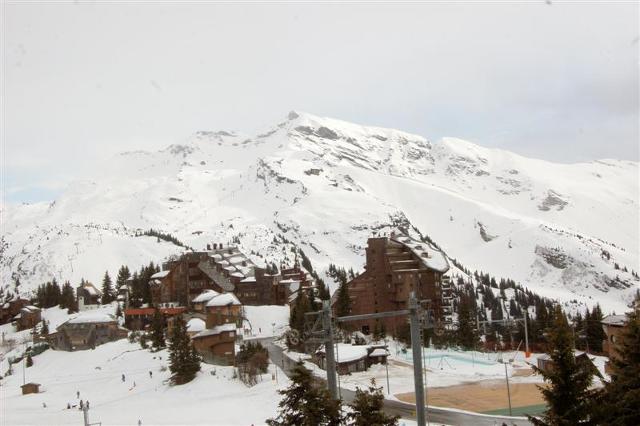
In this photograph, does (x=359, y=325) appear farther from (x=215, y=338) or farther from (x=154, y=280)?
(x=154, y=280)

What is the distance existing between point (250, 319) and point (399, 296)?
30.7 metres

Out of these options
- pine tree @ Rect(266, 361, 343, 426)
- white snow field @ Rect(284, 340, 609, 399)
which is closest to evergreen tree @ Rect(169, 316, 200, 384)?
white snow field @ Rect(284, 340, 609, 399)

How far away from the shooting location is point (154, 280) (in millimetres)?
131750

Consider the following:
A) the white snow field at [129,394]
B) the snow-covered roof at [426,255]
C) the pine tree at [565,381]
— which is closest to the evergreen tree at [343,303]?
the snow-covered roof at [426,255]

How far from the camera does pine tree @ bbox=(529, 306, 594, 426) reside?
24.6 meters

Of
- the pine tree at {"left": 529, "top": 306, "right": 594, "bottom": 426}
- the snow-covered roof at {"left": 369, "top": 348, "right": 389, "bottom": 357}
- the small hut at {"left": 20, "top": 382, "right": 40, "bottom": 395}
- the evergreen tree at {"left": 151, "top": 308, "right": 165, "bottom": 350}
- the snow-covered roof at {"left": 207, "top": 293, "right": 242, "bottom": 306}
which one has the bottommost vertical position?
the small hut at {"left": 20, "top": 382, "right": 40, "bottom": 395}

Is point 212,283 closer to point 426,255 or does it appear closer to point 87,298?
point 87,298

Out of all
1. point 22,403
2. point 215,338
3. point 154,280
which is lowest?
point 22,403

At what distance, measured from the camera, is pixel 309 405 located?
94.3 ft

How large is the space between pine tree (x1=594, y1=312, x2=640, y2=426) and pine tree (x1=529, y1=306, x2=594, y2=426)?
2.11 feet

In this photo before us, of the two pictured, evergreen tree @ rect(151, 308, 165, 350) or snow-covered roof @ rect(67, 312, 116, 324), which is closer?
evergreen tree @ rect(151, 308, 165, 350)

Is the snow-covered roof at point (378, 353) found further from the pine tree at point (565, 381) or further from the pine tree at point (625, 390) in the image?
the pine tree at point (565, 381)

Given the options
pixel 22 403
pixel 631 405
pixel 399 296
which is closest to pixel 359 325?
pixel 399 296

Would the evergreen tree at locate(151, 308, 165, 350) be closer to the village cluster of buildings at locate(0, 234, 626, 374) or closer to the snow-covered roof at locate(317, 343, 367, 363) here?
the village cluster of buildings at locate(0, 234, 626, 374)
